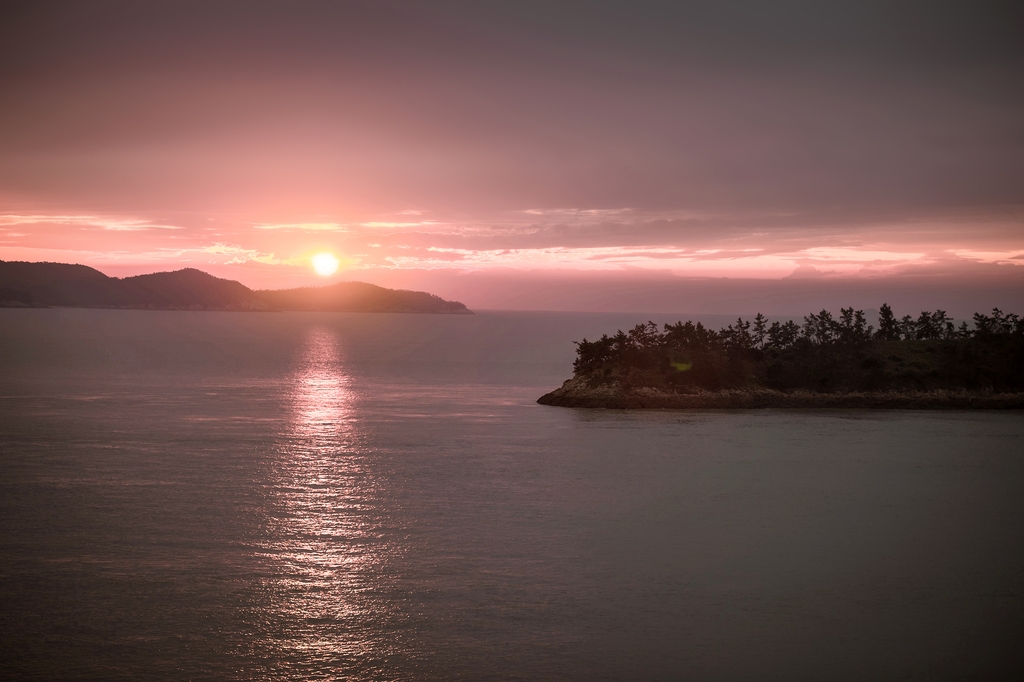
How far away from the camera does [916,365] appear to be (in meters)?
67.4

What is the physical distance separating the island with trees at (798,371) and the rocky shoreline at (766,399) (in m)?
0.08

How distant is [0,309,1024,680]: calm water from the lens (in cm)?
1811

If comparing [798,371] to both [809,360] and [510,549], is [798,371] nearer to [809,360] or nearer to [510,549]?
[809,360]

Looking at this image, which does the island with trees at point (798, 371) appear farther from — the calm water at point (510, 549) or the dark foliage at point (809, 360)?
the calm water at point (510, 549)

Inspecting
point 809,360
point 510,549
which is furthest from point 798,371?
point 510,549

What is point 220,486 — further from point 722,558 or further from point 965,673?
point 965,673

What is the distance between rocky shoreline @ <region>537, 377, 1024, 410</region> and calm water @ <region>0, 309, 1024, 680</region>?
6.03m

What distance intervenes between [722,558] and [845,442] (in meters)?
26.5

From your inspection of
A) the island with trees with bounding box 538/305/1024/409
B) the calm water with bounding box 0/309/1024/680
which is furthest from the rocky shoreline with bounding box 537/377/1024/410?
the calm water with bounding box 0/309/1024/680

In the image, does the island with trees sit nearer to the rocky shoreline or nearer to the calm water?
the rocky shoreline

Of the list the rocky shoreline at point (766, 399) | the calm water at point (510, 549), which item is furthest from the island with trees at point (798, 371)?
the calm water at point (510, 549)

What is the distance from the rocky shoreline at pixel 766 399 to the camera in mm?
61656

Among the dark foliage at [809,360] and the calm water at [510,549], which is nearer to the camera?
the calm water at [510,549]

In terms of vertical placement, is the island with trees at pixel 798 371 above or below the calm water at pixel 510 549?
above
